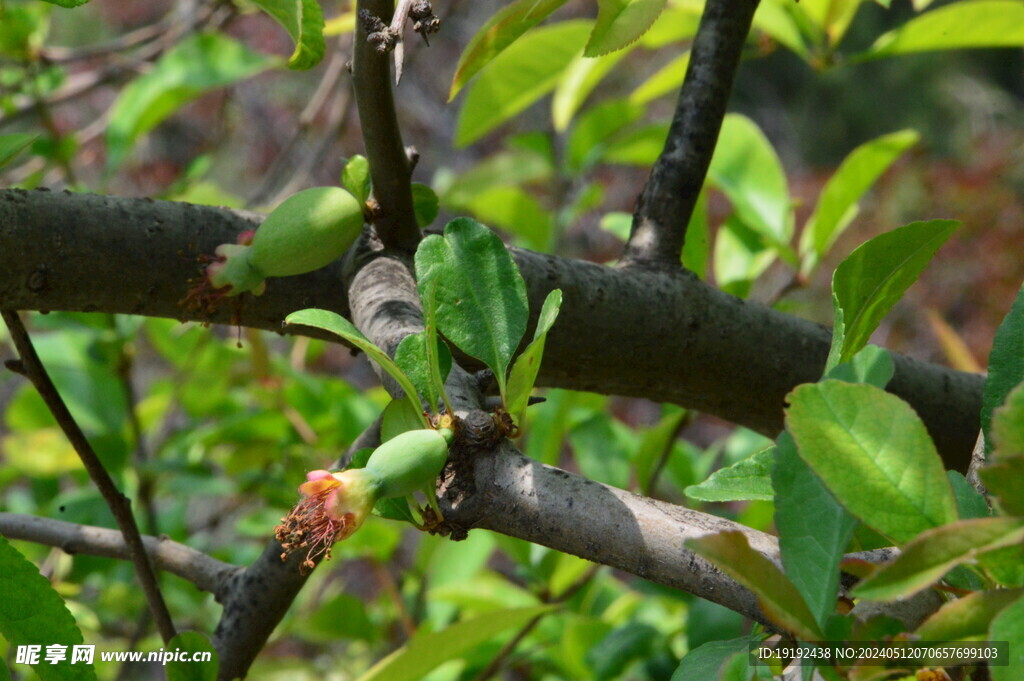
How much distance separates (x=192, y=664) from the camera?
47 cm

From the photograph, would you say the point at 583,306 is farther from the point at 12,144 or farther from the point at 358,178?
the point at 12,144

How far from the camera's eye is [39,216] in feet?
1.77

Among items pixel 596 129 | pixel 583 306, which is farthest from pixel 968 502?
pixel 596 129

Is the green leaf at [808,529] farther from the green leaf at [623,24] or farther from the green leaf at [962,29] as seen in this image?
the green leaf at [962,29]

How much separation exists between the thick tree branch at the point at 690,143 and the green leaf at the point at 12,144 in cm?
41

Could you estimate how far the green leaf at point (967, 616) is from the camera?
28cm

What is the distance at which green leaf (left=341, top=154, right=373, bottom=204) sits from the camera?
532 millimetres

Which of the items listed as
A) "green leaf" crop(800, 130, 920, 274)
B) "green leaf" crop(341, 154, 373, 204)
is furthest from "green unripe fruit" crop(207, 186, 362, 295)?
"green leaf" crop(800, 130, 920, 274)

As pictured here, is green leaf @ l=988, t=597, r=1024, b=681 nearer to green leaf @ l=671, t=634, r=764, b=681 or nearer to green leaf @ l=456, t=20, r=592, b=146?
green leaf @ l=671, t=634, r=764, b=681

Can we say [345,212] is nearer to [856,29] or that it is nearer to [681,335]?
[681,335]

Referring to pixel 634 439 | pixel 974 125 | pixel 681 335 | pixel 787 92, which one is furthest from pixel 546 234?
pixel 787 92

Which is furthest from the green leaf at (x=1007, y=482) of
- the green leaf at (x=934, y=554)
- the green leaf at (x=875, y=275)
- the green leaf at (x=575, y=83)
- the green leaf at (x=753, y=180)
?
the green leaf at (x=575, y=83)

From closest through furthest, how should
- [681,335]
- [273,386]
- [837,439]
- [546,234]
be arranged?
[837,439]
[681,335]
[273,386]
[546,234]

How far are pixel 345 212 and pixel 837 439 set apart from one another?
31 cm
